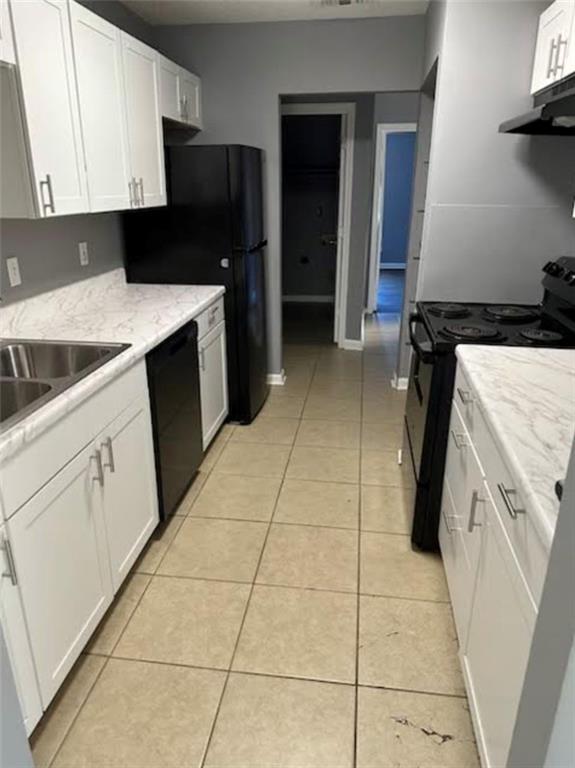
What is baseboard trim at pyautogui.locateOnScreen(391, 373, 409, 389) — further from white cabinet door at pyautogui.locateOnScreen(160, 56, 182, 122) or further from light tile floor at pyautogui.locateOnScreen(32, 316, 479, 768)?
white cabinet door at pyautogui.locateOnScreen(160, 56, 182, 122)

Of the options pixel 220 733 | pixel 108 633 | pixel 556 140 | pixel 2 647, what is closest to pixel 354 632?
pixel 220 733

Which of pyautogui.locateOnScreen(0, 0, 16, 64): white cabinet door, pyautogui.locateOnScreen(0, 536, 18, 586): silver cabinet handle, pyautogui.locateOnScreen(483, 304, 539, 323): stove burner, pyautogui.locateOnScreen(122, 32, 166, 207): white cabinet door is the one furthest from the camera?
pyautogui.locateOnScreen(122, 32, 166, 207): white cabinet door

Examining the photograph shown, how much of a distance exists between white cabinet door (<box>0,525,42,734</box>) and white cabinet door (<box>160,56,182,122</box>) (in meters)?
2.58

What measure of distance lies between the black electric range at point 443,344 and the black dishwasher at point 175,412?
1062 millimetres

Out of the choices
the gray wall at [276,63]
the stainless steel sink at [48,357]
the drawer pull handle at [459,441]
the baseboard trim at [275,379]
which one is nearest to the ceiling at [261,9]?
the gray wall at [276,63]

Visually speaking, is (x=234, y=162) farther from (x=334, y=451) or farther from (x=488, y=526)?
(x=488, y=526)

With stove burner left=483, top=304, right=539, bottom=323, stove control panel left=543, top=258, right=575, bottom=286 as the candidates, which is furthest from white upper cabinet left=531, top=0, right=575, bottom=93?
stove burner left=483, top=304, right=539, bottom=323

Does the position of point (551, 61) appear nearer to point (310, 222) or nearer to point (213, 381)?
point (213, 381)

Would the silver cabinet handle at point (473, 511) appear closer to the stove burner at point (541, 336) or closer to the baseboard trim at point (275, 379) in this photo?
the stove burner at point (541, 336)

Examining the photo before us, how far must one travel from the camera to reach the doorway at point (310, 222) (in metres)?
6.25

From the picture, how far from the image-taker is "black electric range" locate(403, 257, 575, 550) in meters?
2.04

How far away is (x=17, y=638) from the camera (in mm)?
1350

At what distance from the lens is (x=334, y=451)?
10.5 feet

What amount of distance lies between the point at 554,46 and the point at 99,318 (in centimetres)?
225
